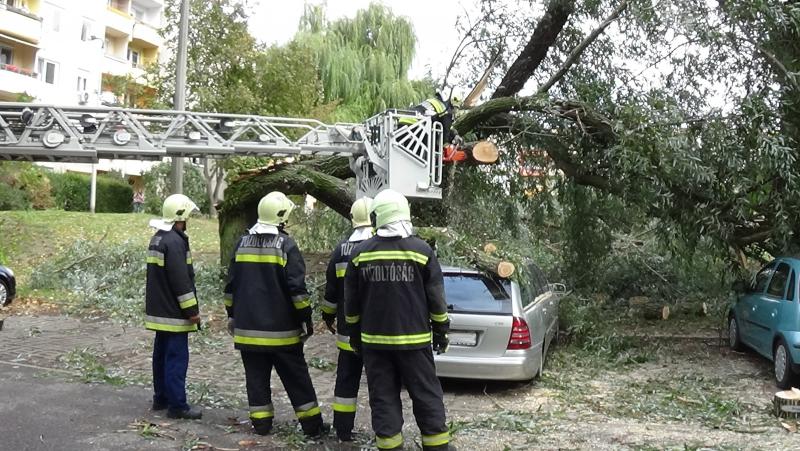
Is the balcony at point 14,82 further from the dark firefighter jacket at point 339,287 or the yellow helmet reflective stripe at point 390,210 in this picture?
the yellow helmet reflective stripe at point 390,210

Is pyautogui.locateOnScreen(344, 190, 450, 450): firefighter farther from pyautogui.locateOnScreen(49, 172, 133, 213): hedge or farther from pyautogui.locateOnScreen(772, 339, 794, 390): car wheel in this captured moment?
pyautogui.locateOnScreen(49, 172, 133, 213): hedge

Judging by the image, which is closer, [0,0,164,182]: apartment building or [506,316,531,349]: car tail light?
[506,316,531,349]: car tail light

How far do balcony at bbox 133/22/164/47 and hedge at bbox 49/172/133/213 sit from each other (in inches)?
448

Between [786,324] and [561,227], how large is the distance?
4.60 m

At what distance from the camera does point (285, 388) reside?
5344mm

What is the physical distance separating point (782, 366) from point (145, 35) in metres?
36.6

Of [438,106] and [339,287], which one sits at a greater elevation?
[438,106]

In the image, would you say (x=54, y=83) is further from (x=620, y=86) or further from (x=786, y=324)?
(x=786, y=324)

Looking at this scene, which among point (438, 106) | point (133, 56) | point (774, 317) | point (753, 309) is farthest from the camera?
point (133, 56)

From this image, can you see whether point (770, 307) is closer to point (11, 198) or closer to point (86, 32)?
point (11, 198)

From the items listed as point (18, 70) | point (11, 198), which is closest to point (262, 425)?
point (11, 198)

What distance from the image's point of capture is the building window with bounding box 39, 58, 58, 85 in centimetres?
3138

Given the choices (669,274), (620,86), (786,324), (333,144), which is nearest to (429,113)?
(333,144)

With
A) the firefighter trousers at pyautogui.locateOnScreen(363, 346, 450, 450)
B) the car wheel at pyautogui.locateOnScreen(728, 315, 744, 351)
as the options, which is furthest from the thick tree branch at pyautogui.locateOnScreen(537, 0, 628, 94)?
the firefighter trousers at pyautogui.locateOnScreen(363, 346, 450, 450)
